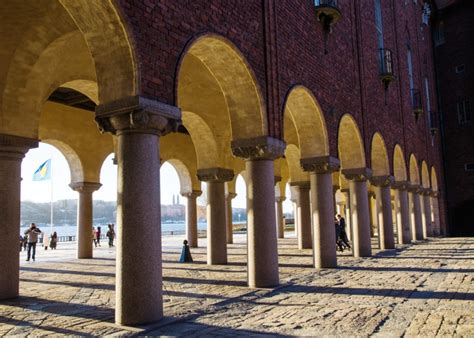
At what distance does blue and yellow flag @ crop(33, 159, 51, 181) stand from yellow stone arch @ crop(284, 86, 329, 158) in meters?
18.2

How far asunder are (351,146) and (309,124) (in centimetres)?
371

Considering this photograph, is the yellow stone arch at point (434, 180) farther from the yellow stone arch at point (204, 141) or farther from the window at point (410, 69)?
the yellow stone arch at point (204, 141)

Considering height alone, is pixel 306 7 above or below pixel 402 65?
below

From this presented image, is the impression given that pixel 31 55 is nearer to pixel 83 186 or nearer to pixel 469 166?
pixel 83 186

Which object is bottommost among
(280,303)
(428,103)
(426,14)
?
(280,303)

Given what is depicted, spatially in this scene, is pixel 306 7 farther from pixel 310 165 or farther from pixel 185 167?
pixel 185 167

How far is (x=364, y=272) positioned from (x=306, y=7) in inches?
314

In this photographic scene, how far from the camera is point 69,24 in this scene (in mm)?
9984

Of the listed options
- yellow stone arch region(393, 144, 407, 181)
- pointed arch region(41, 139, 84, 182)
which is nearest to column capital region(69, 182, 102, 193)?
pointed arch region(41, 139, 84, 182)

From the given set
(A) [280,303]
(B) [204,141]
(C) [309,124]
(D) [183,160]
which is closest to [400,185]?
(C) [309,124]

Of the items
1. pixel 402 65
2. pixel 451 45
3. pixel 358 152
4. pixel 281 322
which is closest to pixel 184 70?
pixel 358 152

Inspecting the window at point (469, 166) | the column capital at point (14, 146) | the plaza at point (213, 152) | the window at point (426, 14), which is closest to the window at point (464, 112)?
the window at point (469, 166)

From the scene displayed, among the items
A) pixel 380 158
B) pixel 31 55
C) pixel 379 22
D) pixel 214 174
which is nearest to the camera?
pixel 31 55

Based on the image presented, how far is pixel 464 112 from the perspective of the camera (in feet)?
110
